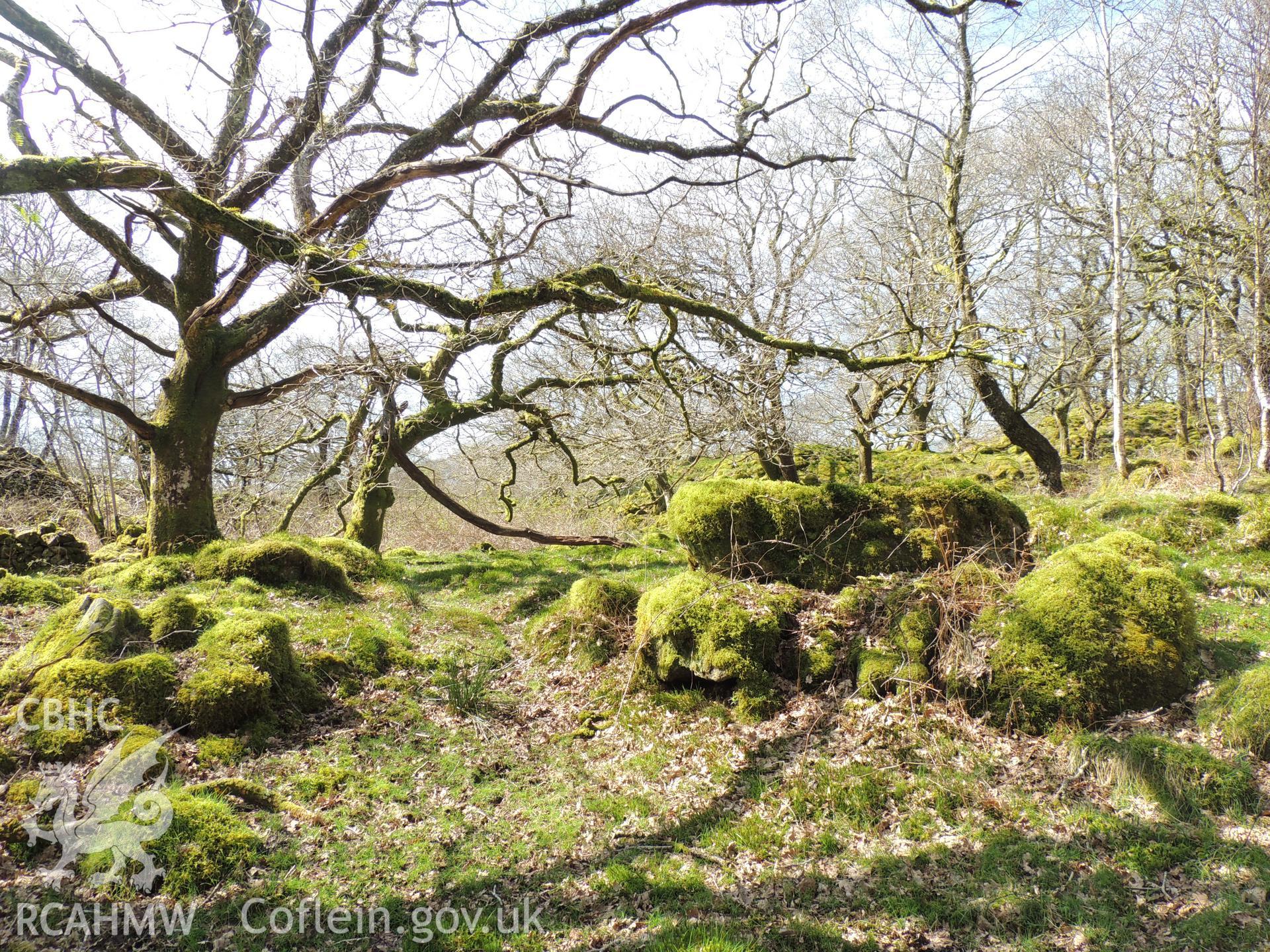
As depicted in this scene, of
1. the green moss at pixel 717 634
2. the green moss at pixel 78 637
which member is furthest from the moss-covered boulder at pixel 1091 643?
the green moss at pixel 78 637

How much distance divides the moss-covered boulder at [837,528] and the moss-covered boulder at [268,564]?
500 centimetres

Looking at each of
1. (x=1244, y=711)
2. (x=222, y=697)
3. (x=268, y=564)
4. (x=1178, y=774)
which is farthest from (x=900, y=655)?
(x=268, y=564)

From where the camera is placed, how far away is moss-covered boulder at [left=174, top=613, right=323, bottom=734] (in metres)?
5.23

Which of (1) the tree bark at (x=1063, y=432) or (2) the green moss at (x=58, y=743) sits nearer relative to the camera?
(2) the green moss at (x=58, y=743)

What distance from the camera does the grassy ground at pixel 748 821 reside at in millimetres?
3697

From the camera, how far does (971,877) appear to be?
4.04m

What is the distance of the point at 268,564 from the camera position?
864 cm

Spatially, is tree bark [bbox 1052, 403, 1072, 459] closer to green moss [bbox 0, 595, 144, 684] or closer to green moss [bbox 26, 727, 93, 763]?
green moss [bbox 0, 595, 144, 684]

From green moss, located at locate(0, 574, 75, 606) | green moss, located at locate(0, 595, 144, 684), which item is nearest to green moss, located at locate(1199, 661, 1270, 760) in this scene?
green moss, located at locate(0, 595, 144, 684)

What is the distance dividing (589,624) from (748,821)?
135 inches

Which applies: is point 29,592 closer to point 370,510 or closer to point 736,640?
point 370,510

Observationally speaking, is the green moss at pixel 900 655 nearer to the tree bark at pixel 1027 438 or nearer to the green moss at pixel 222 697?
the green moss at pixel 222 697

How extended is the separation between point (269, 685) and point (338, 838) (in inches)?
70.8

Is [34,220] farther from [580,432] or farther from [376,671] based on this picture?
[580,432]
